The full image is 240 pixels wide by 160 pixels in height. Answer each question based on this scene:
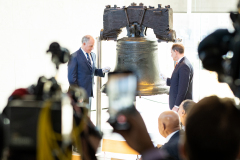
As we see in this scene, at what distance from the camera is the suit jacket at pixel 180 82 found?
299 centimetres

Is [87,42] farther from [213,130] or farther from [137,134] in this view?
[213,130]

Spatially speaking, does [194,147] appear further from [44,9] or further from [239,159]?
[44,9]

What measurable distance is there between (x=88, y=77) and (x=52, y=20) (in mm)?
1014

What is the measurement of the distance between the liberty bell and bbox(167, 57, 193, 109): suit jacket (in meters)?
0.33

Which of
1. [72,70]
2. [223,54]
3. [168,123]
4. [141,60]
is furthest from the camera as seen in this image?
[72,70]

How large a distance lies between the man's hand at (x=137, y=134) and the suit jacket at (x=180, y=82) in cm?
228

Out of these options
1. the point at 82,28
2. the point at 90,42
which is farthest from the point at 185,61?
the point at 82,28

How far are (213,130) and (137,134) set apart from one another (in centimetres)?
16

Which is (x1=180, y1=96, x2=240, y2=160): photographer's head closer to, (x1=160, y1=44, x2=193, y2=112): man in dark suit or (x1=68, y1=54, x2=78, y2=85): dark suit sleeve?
(x1=160, y1=44, x2=193, y2=112): man in dark suit

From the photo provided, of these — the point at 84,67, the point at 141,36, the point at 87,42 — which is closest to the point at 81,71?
the point at 84,67

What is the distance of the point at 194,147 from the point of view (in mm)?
663

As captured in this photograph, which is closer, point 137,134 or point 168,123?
point 137,134

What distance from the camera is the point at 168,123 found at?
1.98 metres

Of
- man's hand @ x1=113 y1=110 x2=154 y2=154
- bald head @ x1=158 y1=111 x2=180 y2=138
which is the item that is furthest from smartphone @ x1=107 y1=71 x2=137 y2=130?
bald head @ x1=158 y1=111 x2=180 y2=138
